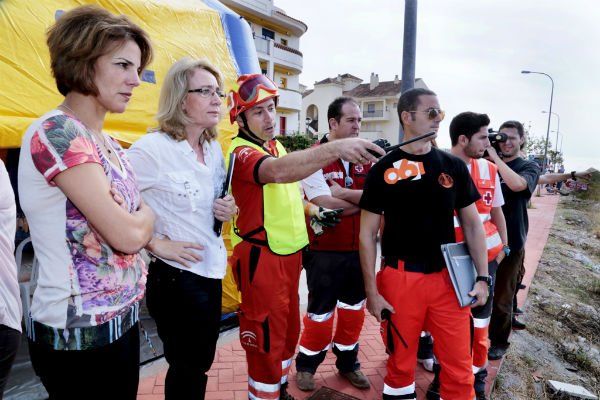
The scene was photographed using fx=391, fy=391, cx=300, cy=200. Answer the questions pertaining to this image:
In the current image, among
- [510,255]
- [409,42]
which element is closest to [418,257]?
[510,255]

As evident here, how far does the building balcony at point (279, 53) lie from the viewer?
1108 inches

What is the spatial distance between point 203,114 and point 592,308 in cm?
784

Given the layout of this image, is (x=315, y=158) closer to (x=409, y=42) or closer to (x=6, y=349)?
(x=6, y=349)

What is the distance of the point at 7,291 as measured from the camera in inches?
57.8

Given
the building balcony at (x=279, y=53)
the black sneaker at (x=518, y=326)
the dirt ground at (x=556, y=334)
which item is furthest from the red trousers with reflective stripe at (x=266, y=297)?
the building balcony at (x=279, y=53)

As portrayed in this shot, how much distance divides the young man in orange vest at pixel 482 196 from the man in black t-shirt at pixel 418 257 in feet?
2.27

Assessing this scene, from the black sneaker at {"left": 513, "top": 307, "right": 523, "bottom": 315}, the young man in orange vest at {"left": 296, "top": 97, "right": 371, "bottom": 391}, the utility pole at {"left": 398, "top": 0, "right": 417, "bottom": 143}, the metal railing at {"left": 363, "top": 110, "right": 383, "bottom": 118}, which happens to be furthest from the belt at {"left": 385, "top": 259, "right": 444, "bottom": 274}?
the metal railing at {"left": 363, "top": 110, "right": 383, "bottom": 118}

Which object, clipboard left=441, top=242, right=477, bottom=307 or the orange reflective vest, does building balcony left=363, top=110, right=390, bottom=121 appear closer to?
the orange reflective vest

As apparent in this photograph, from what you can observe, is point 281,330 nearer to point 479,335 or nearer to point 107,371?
point 107,371

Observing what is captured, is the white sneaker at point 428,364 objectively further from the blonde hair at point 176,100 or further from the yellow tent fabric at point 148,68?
the blonde hair at point 176,100

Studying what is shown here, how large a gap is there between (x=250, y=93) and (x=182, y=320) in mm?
1521

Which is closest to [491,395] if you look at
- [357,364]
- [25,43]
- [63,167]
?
[357,364]

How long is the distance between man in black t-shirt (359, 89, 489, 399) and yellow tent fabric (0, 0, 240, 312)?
1390 millimetres

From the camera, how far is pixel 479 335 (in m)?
3.25
